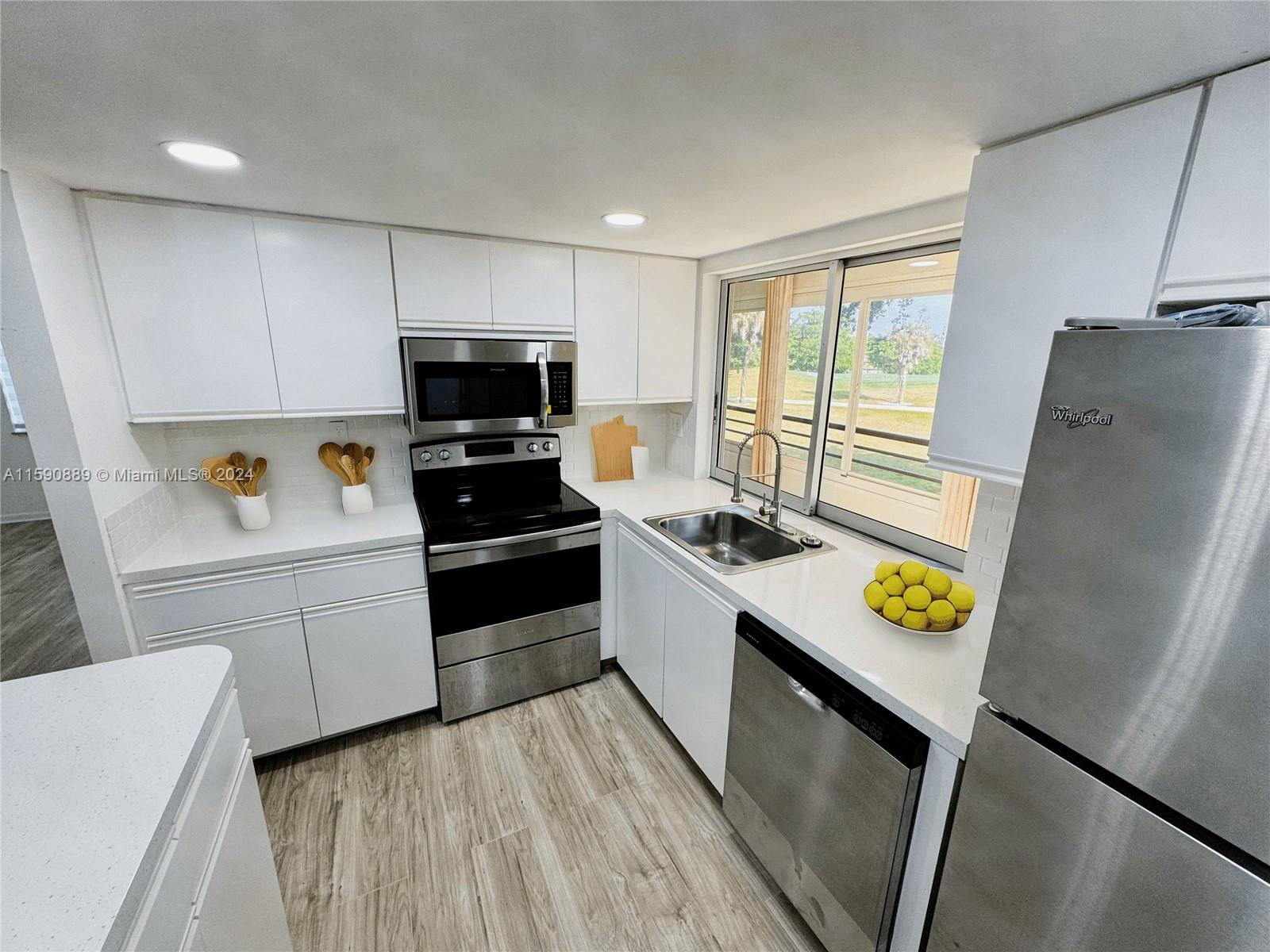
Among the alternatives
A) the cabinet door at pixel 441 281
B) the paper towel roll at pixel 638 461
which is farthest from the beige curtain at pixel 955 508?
the cabinet door at pixel 441 281

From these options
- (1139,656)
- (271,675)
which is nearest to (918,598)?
(1139,656)

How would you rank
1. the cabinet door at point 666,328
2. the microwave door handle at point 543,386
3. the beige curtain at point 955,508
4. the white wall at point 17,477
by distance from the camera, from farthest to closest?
the beige curtain at point 955,508 < the cabinet door at point 666,328 < the microwave door handle at point 543,386 < the white wall at point 17,477

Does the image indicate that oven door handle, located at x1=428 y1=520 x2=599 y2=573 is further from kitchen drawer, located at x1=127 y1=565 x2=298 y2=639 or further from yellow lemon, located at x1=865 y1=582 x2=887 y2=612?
yellow lemon, located at x1=865 y1=582 x2=887 y2=612

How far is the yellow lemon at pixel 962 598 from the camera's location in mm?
1312

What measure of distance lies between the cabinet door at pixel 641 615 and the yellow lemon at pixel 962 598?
3.23 ft

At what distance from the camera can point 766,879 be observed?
1.61 meters

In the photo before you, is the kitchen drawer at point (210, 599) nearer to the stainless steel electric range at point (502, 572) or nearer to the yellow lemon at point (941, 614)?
the stainless steel electric range at point (502, 572)

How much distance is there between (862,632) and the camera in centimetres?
136

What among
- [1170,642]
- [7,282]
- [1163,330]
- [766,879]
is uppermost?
[7,282]

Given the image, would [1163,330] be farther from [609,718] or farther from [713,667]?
[609,718]

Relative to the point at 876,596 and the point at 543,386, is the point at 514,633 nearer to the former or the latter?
the point at 543,386

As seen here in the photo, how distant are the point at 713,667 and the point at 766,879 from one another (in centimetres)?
67

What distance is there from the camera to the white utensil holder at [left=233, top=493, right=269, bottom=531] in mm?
1996

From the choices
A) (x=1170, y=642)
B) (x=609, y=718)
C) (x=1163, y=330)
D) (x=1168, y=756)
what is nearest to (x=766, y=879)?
(x=609, y=718)
